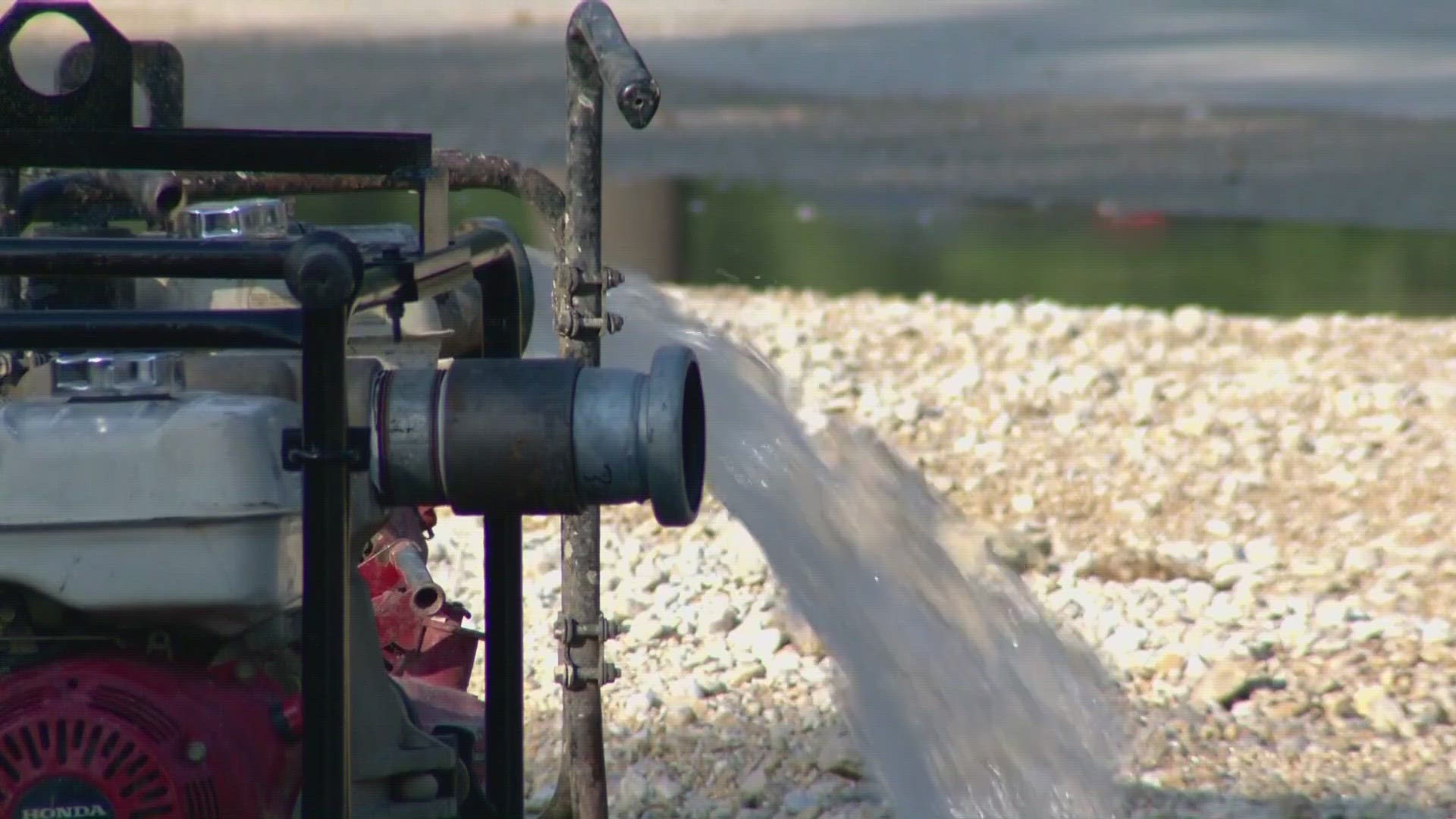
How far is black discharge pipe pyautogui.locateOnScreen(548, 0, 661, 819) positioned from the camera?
2.29 meters

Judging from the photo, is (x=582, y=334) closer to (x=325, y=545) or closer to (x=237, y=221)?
(x=237, y=221)

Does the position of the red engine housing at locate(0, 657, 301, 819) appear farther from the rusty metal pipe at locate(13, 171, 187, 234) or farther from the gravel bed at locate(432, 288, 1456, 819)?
the gravel bed at locate(432, 288, 1456, 819)

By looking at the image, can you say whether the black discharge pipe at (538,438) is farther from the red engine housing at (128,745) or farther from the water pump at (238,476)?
the red engine housing at (128,745)

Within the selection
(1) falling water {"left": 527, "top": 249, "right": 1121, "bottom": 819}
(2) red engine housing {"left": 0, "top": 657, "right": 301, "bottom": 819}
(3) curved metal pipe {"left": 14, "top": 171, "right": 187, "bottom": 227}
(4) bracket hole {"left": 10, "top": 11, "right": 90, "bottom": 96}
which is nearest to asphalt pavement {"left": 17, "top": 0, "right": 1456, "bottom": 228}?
(4) bracket hole {"left": 10, "top": 11, "right": 90, "bottom": 96}

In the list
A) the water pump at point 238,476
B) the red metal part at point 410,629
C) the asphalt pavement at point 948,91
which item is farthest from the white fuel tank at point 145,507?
the asphalt pavement at point 948,91

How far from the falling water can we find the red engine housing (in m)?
1.25

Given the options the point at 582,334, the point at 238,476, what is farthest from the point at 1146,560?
the point at 238,476

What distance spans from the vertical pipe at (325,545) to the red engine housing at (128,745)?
141mm

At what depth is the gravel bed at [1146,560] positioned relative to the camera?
283 centimetres

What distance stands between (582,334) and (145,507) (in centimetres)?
81

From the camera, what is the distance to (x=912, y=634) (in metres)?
2.93

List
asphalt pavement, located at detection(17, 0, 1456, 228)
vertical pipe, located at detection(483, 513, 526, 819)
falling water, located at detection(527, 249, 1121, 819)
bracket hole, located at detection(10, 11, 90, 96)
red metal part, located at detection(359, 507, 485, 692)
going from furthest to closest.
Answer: bracket hole, located at detection(10, 11, 90, 96)
asphalt pavement, located at detection(17, 0, 1456, 228)
falling water, located at detection(527, 249, 1121, 819)
red metal part, located at detection(359, 507, 485, 692)
vertical pipe, located at detection(483, 513, 526, 819)

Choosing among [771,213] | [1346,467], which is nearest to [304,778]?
[1346,467]

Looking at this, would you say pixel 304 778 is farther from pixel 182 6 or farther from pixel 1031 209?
pixel 182 6
